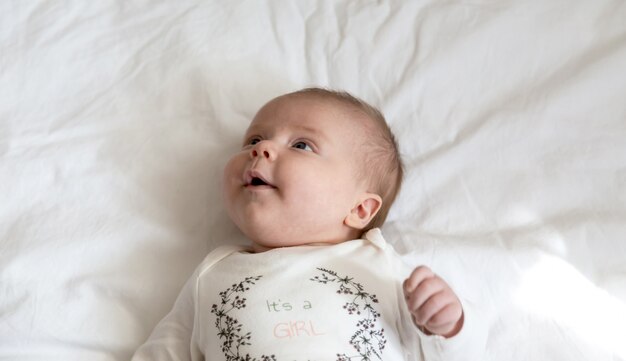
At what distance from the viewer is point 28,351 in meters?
1.14

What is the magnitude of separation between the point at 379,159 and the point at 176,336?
18.2 inches

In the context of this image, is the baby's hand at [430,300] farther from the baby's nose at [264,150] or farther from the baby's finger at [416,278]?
the baby's nose at [264,150]

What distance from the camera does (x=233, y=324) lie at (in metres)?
1.08

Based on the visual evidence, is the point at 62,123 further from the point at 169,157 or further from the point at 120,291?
the point at 120,291

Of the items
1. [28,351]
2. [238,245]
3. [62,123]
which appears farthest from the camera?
[62,123]

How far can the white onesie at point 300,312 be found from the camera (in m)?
1.06

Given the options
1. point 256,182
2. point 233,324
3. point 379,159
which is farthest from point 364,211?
point 233,324

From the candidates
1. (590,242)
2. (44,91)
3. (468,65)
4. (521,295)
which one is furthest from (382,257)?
(44,91)

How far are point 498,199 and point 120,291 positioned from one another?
71 cm

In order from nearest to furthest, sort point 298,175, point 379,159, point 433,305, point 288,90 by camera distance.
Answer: point 433,305 < point 298,175 < point 379,159 < point 288,90

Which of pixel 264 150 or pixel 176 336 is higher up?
pixel 264 150

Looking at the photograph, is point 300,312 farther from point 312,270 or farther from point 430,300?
point 430,300

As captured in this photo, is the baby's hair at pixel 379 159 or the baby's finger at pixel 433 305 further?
the baby's hair at pixel 379 159

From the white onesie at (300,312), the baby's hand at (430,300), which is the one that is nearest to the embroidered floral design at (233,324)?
the white onesie at (300,312)
